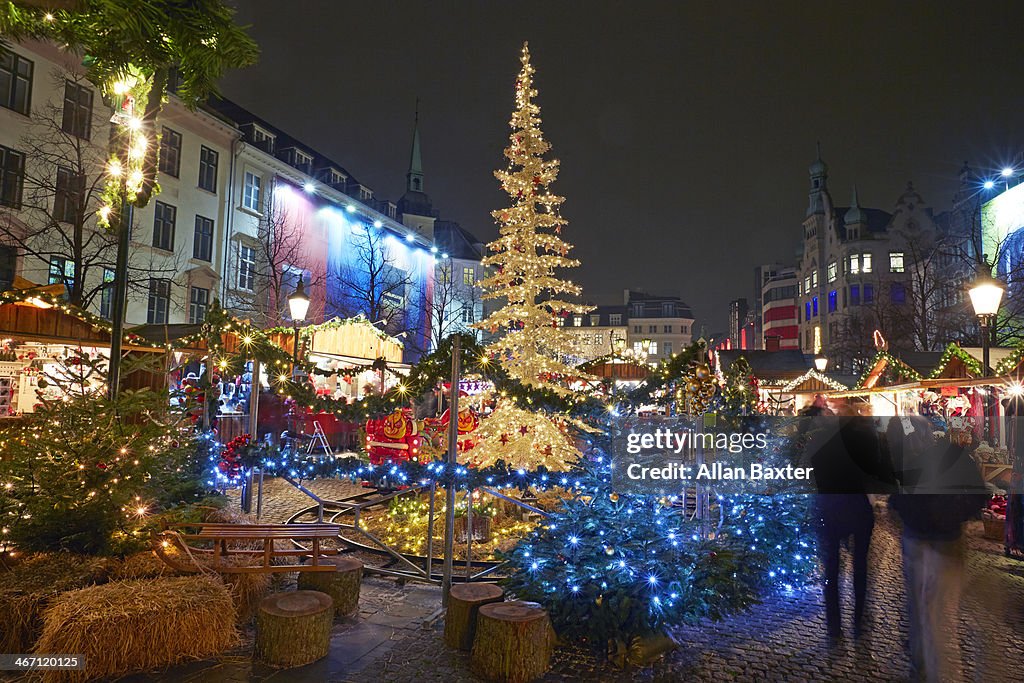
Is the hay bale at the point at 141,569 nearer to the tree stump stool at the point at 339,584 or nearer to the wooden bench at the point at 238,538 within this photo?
the wooden bench at the point at 238,538

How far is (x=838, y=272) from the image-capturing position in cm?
6191

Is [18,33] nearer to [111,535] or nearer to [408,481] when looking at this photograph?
[111,535]

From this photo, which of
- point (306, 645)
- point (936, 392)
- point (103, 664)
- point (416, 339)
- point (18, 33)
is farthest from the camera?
point (416, 339)

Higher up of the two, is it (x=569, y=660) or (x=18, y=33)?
(x=18, y=33)

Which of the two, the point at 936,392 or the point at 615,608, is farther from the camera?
the point at 936,392

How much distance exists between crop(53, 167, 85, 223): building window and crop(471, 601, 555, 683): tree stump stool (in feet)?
57.4

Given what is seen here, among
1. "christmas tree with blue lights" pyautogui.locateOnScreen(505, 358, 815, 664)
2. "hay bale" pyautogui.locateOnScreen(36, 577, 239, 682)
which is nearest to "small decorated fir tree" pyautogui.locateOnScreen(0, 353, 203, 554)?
"hay bale" pyautogui.locateOnScreen(36, 577, 239, 682)

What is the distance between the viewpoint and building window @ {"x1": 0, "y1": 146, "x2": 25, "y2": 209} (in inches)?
752

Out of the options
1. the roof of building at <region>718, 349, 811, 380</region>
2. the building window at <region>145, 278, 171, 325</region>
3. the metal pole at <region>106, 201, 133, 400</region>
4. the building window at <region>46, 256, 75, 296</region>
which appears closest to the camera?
the metal pole at <region>106, 201, 133, 400</region>

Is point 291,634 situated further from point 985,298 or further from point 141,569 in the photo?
point 985,298

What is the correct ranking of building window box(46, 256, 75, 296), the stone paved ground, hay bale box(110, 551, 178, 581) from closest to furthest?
1. the stone paved ground
2. hay bale box(110, 551, 178, 581)
3. building window box(46, 256, 75, 296)

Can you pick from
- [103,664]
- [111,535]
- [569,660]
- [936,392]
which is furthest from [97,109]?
[936,392]

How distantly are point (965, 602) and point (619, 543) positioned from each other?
13.4 feet

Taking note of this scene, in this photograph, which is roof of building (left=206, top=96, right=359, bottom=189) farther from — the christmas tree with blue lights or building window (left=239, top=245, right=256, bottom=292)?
the christmas tree with blue lights
